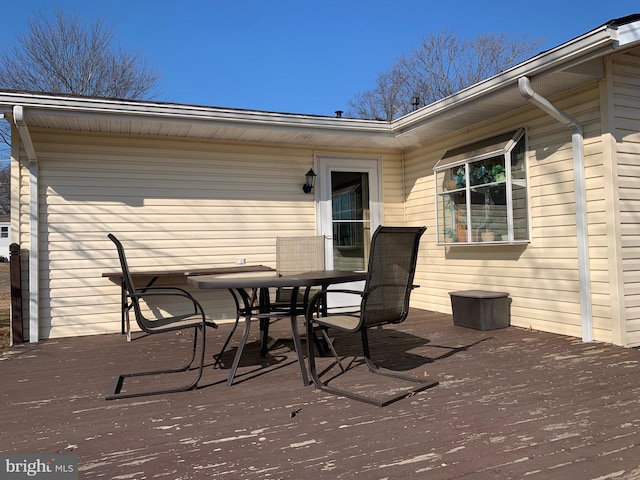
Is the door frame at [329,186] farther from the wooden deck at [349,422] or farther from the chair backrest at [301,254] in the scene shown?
the wooden deck at [349,422]

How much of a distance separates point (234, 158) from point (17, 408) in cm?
383

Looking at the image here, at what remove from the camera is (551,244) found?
453 centimetres

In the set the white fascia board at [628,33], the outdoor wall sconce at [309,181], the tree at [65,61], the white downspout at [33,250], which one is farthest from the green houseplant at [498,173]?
the tree at [65,61]

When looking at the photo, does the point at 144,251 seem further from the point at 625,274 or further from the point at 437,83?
the point at 437,83

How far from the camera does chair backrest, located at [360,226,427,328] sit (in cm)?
274

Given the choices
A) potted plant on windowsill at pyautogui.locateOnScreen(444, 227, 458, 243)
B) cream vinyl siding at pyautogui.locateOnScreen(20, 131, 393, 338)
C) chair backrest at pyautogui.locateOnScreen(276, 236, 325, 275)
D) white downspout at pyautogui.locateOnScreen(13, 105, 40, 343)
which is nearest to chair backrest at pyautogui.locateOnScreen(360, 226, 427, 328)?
chair backrest at pyautogui.locateOnScreen(276, 236, 325, 275)

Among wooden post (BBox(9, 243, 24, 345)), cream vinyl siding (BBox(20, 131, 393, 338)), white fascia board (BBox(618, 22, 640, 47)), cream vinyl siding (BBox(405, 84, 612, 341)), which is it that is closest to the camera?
white fascia board (BBox(618, 22, 640, 47))

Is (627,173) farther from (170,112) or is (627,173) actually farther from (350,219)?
(170,112)

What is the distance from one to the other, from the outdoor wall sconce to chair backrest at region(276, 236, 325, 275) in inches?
63.4

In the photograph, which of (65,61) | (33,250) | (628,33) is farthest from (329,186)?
(65,61)

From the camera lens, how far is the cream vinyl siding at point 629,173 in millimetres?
3924

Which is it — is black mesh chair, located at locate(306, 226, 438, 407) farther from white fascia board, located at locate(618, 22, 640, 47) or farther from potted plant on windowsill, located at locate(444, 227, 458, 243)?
potted plant on windowsill, located at locate(444, 227, 458, 243)

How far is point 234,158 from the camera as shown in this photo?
230 inches

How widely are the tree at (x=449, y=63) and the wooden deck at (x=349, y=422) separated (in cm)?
1361
